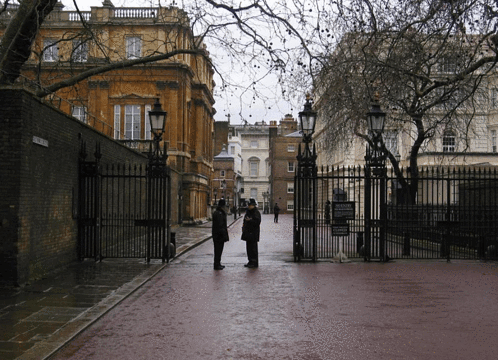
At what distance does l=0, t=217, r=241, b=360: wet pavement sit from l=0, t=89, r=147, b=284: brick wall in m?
0.45

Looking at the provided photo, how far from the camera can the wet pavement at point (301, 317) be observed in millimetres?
6305

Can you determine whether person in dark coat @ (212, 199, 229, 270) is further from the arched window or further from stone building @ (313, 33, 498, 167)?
the arched window

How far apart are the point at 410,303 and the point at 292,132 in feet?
299

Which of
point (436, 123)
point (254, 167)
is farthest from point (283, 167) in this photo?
point (436, 123)

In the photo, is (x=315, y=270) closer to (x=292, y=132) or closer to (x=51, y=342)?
(x=51, y=342)

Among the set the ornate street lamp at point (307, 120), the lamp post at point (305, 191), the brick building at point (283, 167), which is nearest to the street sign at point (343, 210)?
the lamp post at point (305, 191)

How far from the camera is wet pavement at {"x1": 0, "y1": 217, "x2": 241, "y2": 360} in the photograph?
6.34 meters

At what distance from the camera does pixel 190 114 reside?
41.2 m

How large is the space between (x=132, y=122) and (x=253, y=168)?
79.6m

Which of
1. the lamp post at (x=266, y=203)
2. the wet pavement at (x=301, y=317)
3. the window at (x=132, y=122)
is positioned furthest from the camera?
the lamp post at (x=266, y=203)

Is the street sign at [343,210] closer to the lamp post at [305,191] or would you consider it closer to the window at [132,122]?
the lamp post at [305,191]

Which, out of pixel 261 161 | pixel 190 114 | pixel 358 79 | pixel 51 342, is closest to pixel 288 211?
pixel 261 161

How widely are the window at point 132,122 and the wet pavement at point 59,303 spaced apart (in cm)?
2448

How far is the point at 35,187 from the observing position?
10883mm
